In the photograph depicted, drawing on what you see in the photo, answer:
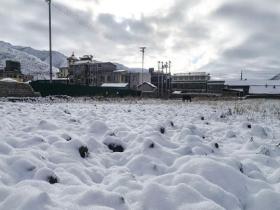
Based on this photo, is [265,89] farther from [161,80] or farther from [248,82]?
[161,80]

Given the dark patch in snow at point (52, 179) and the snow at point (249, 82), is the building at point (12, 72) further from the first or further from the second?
the dark patch in snow at point (52, 179)

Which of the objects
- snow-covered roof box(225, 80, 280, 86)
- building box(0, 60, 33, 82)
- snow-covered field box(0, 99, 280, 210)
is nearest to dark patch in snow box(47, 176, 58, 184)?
snow-covered field box(0, 99, 280, 210)

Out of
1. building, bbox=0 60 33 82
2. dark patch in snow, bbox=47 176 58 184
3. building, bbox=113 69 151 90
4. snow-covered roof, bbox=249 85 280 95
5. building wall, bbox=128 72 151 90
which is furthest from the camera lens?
building, bbox=0 60 33 82

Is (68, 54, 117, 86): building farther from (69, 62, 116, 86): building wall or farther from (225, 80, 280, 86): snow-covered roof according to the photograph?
(225, 80, 280, 86): snow-covered roof

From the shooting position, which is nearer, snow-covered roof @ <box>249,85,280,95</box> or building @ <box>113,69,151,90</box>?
building @ <box>113,69,151,90</box>

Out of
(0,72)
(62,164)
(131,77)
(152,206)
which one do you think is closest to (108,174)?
(62,164)

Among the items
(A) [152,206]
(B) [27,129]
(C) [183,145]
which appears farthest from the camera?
(B) [27,129]

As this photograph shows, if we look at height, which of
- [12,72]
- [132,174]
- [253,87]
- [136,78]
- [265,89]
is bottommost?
[132,174]

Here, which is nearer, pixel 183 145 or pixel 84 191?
pixel 84 191

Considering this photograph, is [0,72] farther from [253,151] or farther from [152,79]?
[253,151]

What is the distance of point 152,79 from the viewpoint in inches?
3706

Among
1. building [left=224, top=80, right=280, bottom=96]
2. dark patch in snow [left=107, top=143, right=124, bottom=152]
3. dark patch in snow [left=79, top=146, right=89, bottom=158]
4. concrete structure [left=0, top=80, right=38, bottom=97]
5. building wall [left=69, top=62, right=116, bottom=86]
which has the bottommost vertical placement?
dark patch in snow [left=107, top=143, right=124, bottom=152]

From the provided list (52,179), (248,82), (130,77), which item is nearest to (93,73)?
(130,77)

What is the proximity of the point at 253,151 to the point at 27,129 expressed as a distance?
14.3 feet
